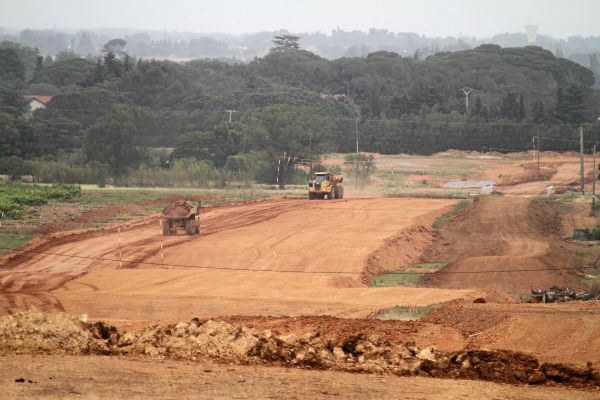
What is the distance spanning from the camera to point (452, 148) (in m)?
A: 104

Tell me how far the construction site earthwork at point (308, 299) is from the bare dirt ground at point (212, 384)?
51mm

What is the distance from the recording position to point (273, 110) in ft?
288

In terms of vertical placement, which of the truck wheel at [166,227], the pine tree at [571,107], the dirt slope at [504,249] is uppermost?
the pine tree at [571,107]

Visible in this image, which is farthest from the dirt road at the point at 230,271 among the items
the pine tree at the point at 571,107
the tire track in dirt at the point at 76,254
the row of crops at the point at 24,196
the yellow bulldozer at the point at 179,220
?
the pine tree at the point at 571,107

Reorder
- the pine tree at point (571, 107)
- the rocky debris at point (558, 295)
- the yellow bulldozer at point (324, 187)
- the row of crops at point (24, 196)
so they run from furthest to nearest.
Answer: the pine tree at point (571, 107) → the yellow bulldozer at point (324, 187) → the row of crops at point (24, 196) → the rocky debris at point (558, 295)

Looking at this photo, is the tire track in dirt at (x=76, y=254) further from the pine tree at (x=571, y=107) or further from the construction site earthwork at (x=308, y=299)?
the pine tree at (x=571, y=107)

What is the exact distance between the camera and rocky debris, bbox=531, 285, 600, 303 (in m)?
30.0

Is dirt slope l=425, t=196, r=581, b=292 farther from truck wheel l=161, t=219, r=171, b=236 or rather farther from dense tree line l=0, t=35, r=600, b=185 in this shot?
dense tree line l=0, t=35, r=600, b=185

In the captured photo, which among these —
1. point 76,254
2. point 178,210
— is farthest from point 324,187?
point 76,254

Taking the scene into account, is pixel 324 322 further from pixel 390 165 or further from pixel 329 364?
pixel 390 165

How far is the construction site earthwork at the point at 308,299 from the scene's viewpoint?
17875mm

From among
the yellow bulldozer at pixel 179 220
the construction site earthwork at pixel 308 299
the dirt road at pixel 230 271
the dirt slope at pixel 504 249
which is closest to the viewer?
the construction site earthwork at pixel 308 299

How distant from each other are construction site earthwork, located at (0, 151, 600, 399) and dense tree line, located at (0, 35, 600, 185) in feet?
66.1

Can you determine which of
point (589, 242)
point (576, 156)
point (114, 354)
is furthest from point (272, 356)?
point (576, 156)
